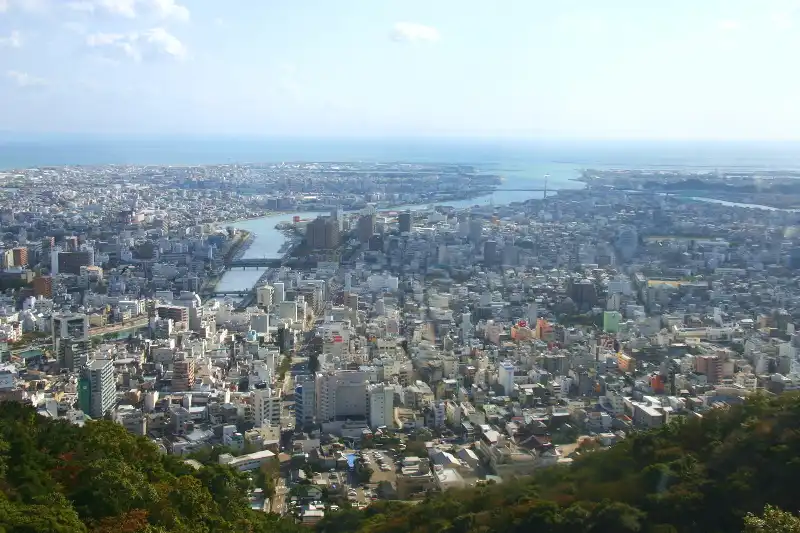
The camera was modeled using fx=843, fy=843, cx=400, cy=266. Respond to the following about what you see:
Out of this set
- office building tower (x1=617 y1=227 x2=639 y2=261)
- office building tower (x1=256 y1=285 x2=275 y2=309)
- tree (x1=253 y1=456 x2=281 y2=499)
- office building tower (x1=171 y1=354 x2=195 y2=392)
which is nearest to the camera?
tree (x1=253 y1=456 x2=281 y2=499)

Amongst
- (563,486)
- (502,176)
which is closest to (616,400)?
(563,486)

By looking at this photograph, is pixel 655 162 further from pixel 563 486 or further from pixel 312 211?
pixel 563 486

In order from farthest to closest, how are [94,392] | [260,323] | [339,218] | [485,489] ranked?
[339,218] → [260,323] → [94,392] → [485,489]

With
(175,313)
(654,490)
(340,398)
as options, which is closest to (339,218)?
(175,313)

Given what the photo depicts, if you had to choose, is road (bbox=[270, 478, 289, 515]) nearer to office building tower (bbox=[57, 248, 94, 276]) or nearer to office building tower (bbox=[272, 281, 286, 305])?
office building tower (bbox=[272, 281, 286, 305])

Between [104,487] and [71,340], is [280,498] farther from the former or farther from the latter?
[71,340]

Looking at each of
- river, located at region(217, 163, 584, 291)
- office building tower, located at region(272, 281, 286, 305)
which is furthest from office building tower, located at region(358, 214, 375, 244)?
office building tower, located at region(272, 281, 286, 305)

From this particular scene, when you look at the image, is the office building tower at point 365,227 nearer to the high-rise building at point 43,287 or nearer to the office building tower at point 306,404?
the high-rise building at point 43,287
